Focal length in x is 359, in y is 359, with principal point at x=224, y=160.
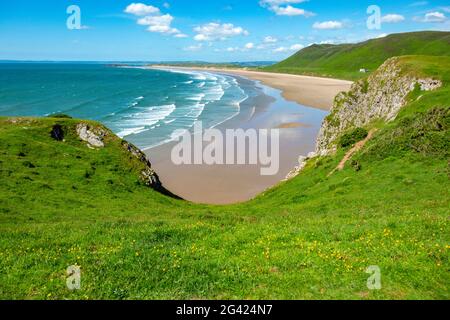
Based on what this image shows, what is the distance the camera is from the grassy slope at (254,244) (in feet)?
35.4

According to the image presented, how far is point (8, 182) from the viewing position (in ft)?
88.5

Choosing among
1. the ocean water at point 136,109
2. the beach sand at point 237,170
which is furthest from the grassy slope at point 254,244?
the ocean water at point 136,109

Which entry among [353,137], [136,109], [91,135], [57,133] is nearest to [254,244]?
[353,137]

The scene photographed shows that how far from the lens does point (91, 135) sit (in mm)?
40312

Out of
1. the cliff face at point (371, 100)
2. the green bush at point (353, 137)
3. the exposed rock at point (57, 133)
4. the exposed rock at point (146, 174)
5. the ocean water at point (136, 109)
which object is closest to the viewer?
the exposed rock at point (146, 174)

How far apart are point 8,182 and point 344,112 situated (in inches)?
1653

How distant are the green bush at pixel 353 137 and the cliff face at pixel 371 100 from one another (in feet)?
20.3

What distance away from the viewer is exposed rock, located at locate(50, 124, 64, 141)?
39.2 m

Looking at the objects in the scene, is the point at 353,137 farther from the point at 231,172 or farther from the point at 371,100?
the point at 231,172

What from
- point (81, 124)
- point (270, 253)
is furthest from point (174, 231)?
point (81, 124)

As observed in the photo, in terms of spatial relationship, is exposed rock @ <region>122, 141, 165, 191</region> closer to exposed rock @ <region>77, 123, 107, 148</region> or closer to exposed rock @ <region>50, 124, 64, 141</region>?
exposed rock @ <region>77, 123, 107, 148</region>

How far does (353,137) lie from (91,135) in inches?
1123

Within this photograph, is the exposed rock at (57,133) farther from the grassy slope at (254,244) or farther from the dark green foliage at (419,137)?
the dark green foliage at (419,137)

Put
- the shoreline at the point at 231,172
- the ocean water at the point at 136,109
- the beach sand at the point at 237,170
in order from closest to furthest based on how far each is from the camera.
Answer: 1. the shoreline at the point at 231,172
2. the beach sand at the point at 237,170
3. the ocean water at the point at 136,109
